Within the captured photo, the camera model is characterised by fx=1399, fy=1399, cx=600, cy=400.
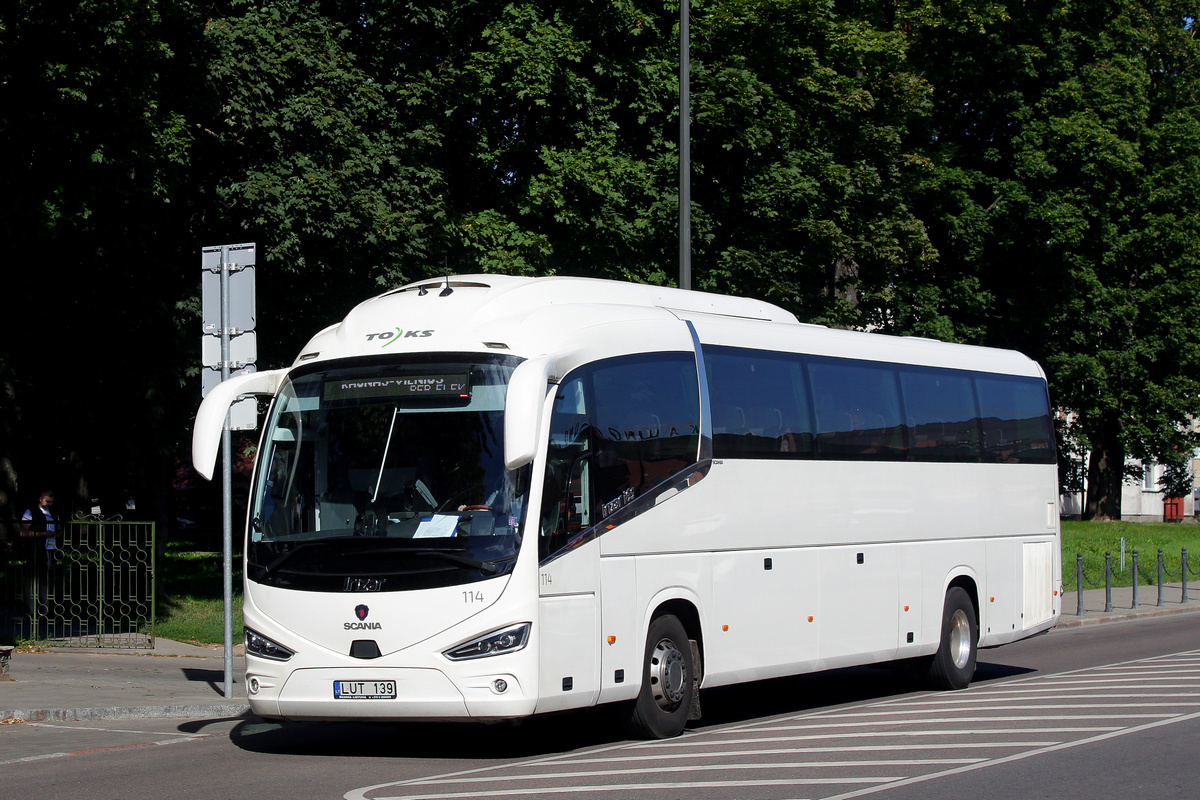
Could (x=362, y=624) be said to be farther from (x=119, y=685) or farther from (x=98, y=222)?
(x=98, y=222)

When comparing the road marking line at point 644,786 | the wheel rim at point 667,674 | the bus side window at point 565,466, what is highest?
the bus side window at point 565,466

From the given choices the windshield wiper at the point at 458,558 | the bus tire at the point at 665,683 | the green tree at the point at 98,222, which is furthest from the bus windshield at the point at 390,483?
the green tree at the point at 98,222

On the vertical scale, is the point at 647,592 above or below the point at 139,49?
below

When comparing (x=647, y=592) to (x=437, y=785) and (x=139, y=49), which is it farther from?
(x=139, y=49)

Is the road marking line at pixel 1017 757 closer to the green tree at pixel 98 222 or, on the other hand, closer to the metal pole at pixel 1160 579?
the green tree at pixel 98 222

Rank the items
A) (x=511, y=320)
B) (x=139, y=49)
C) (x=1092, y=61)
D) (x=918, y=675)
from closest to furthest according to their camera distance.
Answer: (x=511, y=320), (x=918, y=675), (x=139, y=49), (x=1092, y=61)

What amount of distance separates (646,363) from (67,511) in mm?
24561

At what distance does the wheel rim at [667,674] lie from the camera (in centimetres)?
1066

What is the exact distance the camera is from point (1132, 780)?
27.6ft

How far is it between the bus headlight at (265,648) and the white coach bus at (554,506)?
2 centimetres

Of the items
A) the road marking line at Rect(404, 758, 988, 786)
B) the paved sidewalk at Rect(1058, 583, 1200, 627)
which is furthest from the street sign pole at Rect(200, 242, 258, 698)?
the paved sidewalk at Rect(1058, 583, 1200, 627)

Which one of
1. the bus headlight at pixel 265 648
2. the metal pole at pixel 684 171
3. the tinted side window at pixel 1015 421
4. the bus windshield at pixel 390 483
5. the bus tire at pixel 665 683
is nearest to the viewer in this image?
the bus windshield at pixel 390 483

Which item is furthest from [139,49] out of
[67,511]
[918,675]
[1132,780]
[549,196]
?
[67,511]

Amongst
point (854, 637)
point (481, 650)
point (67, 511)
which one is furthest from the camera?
point (67, 511)
